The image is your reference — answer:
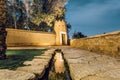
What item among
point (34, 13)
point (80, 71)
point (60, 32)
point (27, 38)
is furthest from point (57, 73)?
point (34, 13)

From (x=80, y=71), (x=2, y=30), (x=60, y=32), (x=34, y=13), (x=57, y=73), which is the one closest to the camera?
(x=80, y=71)

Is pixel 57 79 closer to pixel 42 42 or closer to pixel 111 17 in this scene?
pixel 42 42

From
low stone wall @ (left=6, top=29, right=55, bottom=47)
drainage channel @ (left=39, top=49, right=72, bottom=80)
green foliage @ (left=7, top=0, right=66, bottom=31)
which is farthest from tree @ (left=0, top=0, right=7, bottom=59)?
green foliage @ (left=7, top=0, right=66, bottom=31)

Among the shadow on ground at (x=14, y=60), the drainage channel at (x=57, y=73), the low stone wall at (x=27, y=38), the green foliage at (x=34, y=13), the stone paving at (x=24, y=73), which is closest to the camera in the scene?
the stone paving at (x=24, y=73)

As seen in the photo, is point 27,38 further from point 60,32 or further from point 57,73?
point 57,73

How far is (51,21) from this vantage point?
21438 mm

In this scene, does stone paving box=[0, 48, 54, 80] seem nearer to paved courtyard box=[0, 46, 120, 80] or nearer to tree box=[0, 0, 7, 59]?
paved courtyard box=[0, 46, 120, 80]

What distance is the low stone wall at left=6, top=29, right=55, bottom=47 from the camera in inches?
591

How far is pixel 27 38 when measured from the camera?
16984 mm

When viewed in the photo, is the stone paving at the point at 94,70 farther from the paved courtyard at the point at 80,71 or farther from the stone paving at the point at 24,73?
the stone paving at the point at 24,73

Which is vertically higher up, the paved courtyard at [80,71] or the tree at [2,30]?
the tree at [2,30]

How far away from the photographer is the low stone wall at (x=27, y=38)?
1502 cm

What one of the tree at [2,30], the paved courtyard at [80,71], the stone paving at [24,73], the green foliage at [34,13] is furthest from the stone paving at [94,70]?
the green foliage at [34,13]

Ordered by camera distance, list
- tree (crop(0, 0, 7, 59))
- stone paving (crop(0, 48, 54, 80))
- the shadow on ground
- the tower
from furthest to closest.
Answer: the tower, tree (crop(0, 0, 7, 59)), the shadow on ground, stone paving (crop(0, 48, 54, 80))
